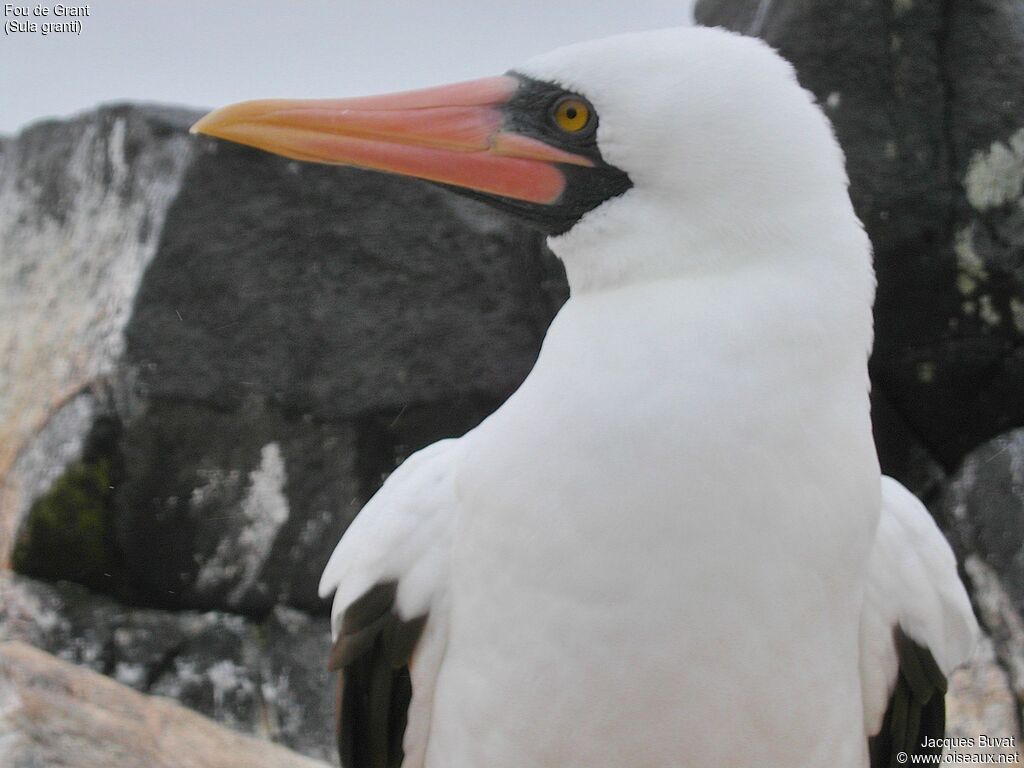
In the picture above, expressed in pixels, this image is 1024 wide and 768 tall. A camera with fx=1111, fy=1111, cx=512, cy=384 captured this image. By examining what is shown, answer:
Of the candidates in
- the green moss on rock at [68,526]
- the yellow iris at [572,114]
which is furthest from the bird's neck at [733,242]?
the green moss on rock at [68,526]

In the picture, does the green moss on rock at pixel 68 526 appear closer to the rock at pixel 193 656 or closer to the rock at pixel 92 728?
the rock at pixel 193 656

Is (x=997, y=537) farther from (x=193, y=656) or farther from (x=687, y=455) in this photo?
(x=687, y=455)

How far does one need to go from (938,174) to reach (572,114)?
12.1 feet

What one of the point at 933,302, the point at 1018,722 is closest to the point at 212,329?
the point at 933,302

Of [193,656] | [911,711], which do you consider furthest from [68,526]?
[911,711]

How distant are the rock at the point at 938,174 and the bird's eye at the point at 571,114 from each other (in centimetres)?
344

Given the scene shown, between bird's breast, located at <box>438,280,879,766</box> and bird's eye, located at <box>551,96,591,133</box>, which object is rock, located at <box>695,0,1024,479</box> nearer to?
bird's eye, located at <box>551,96,591,133</box>

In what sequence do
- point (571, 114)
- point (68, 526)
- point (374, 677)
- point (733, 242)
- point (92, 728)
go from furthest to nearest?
point (68, 526), point (92, 728), point (374, 677), point (571, 114), point (733, 242)

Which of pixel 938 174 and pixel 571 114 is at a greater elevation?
pixel 571 114

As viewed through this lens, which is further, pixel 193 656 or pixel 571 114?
pixel 193 656

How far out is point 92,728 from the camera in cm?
250

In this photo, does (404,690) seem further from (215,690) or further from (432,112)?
(215,690)

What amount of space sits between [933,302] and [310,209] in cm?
280

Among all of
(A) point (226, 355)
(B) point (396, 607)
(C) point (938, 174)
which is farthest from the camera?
(C) point (938, 174)
